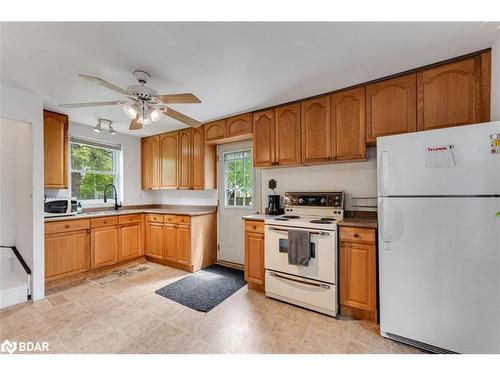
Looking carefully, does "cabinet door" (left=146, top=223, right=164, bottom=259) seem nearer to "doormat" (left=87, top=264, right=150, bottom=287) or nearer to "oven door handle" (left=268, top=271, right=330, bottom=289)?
"doormat" (left=87, top=264, right=150, bottom=287)

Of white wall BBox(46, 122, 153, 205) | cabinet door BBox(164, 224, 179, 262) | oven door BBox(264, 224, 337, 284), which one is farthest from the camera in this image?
white wall BBox(46, 122, 153, 205)

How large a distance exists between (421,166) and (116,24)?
7.86 feet

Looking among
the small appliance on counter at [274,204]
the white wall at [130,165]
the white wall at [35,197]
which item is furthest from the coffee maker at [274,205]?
the white wall at [130,165]

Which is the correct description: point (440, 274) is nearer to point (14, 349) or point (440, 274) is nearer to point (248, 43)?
point (248, 43)

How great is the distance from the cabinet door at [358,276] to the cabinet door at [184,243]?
7.23 ft

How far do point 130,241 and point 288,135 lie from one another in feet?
10.3

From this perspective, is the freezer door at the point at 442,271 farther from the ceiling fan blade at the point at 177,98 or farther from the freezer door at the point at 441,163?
the ceiling fan blade at the point at 177,98

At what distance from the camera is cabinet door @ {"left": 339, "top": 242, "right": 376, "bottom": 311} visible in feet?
6.46

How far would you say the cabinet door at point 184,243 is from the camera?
3273 millimetres

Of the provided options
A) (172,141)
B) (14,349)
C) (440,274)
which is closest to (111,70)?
(172,141)

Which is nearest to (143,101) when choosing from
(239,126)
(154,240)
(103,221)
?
(239,126)

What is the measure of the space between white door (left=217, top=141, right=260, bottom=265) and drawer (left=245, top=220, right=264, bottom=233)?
0.63m

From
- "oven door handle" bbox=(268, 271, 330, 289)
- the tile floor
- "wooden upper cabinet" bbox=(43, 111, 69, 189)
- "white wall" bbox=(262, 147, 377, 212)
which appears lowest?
the tile floor

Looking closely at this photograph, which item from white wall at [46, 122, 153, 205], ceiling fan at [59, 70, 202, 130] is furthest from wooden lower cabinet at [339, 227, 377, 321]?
white wall at [46, 122, 153, 205]
